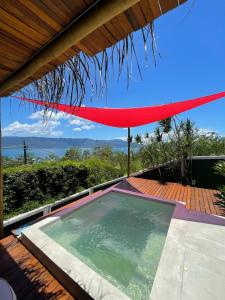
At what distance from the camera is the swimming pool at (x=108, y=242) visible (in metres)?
2.28

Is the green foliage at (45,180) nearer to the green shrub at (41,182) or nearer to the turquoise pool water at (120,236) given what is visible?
the green shrub at (41,182)

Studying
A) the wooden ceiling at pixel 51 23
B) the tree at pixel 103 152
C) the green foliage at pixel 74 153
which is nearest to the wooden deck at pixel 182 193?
the tree at pixel 103 152

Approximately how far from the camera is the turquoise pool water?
8.56 feet

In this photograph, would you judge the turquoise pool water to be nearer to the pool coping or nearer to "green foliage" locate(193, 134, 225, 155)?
the pool coping

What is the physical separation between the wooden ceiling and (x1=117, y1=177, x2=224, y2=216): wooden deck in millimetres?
4078

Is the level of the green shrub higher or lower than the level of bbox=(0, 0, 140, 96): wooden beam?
lower

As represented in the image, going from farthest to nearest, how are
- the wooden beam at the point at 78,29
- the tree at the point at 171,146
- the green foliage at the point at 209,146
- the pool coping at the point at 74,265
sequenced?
the green foliage at the point at 209,146, the tree at the point at 171,146, the pool coping at the point at 74,265, the wooden beam at the point at 78,29

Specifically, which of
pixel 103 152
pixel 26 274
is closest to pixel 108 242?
pixel 26 274

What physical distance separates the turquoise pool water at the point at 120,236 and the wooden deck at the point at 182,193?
2.27 feet

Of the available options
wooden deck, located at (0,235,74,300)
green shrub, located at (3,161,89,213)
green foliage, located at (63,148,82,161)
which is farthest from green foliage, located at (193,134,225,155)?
wooden deck, located at (0,235,74,300)

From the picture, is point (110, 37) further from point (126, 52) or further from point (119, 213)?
point (119, 213)

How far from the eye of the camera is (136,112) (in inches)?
196

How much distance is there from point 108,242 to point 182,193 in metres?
2.97

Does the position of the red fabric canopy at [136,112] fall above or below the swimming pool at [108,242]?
above
